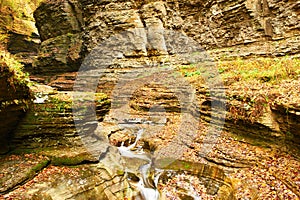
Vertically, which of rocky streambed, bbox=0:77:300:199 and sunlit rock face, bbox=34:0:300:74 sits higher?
sunlit rock face, bbox=34:0:300:74

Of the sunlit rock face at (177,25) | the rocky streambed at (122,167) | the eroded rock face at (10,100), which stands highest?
the sunlit rock face at (177,25)

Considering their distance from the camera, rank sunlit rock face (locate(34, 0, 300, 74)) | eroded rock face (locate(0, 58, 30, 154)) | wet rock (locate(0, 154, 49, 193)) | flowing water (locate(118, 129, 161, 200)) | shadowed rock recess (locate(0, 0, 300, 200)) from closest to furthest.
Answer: wet rock (locate(0, 154, 49, 193)), eroded rock face (locate(0, 58, 30, 154)), shadowed rock recess (locate(0, 0, 300, 200)), flowing water (locate(118, 129, 161, 200)), sunlit rock face (locate(34, 0, 300, 74))

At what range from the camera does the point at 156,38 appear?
20.5m

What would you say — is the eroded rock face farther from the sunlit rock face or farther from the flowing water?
the sunlit rock face

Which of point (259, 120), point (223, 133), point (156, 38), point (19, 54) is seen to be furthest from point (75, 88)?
point (259, 120)

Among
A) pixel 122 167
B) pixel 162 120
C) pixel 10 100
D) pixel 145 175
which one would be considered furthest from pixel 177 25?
pixel 10 100

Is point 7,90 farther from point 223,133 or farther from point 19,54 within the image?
point 19,54

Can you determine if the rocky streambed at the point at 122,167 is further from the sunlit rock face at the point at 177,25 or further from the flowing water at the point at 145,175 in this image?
the sunlit rock face at the point at 177,25

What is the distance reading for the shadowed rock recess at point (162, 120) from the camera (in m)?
6.25

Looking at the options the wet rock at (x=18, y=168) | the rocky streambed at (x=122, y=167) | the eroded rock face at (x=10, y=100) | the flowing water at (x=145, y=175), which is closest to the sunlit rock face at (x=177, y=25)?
the rocky streambed at (x=122, y=167)

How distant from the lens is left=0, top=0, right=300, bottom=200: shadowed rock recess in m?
6.25

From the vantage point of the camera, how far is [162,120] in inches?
541

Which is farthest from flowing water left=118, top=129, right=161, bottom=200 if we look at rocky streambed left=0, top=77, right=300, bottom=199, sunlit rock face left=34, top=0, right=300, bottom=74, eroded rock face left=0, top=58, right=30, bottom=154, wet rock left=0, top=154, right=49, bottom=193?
sunlit rock face left=34, top=0, right=300, bottom=74

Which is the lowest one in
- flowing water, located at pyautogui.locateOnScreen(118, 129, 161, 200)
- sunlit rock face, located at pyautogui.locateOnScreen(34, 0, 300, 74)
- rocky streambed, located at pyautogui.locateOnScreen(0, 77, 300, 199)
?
flowing water, located at pyautogui.locateOnScreen(118, 129, 161, 200)
